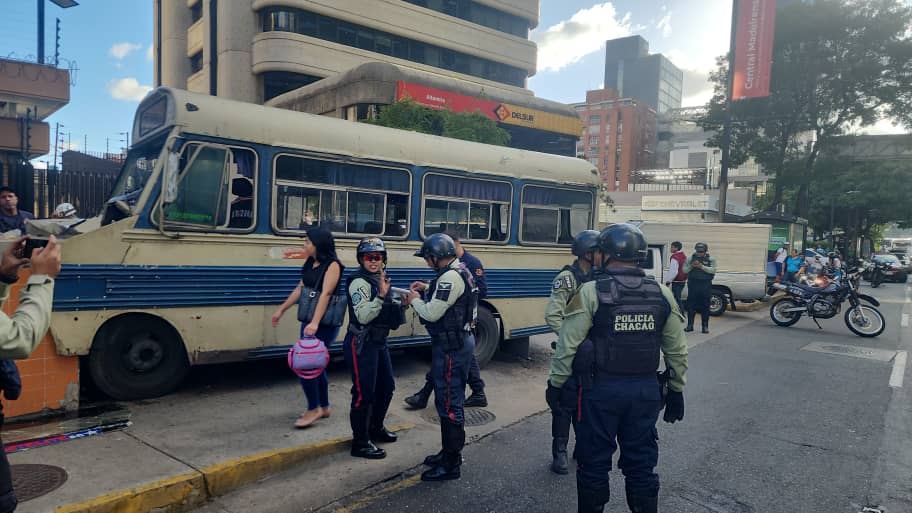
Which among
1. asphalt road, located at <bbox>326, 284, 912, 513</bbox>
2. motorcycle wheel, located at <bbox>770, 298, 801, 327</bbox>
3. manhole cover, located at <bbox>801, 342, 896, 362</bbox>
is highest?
motorcycle wheel, located at <bbox>770, 298, 801, 327</bbox>

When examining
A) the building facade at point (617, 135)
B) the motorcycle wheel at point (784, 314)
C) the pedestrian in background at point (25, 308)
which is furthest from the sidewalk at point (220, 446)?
the building facade at point (617, 135)

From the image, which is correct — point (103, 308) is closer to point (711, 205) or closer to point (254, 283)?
point (254, 283)

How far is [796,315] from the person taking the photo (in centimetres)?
1221

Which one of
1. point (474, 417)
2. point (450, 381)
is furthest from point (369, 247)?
point (474, 417)

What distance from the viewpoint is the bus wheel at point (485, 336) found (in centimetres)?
763

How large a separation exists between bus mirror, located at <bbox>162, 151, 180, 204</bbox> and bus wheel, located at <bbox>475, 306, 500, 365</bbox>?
4.03 meters

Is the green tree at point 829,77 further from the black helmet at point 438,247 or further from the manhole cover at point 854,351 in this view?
the black helmet at point 438,247

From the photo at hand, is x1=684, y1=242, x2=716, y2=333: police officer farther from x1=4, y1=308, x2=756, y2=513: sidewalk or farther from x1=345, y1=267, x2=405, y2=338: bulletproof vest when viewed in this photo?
x1=345, y1=267, x2=405, y2=338: bulletproof vest

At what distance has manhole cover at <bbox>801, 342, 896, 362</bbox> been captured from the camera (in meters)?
9.24

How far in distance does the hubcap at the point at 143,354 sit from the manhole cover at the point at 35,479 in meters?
1.66

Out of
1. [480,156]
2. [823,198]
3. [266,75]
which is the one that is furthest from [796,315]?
[266,75]

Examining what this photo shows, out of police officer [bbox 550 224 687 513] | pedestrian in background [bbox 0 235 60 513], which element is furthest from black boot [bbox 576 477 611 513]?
pedestrian in background [bbox 0 235 60 513]

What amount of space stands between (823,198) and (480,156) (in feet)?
117

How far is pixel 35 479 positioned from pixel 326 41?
33.8 m
